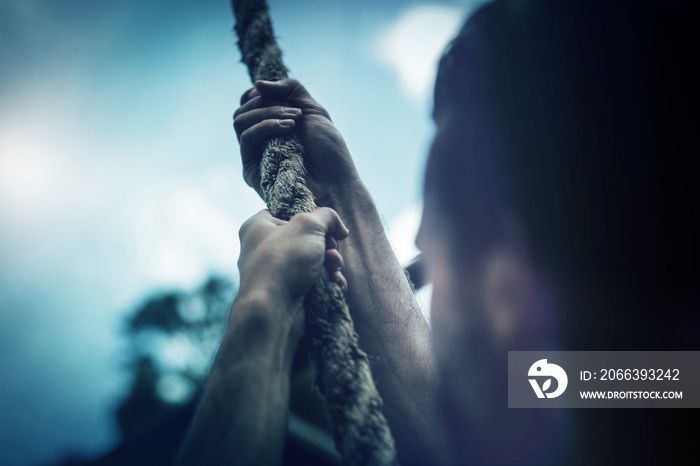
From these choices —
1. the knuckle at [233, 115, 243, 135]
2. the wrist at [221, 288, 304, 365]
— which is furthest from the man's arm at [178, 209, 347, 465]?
the knuckle at [233, 115, 243, 135]

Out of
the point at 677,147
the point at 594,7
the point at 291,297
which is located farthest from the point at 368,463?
the point at 594,7

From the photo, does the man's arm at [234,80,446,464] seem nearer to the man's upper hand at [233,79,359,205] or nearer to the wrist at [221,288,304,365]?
the man's upper hand at [233,79,359,205]

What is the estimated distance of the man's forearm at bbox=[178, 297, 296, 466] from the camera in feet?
2.33

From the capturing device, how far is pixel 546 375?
1.29 m

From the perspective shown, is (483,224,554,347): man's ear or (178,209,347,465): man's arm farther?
(483,224,554,347): man's ear

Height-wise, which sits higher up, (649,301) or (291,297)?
(649,301)

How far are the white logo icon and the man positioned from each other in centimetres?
7

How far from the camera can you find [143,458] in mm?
4133

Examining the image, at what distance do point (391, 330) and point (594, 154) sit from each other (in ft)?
3.36

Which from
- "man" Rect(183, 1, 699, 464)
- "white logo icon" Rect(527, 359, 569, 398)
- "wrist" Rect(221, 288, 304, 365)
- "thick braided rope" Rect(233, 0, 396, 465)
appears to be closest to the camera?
"thick braided rope" Rect(233, 0, 396, 465)

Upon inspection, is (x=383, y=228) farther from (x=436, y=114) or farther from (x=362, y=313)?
(x=436, y=114)

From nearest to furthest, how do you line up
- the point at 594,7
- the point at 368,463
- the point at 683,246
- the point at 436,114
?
1. the point at 368,463
2. the point at 683,246
3. the point at 594,7
4. the point at 436,114

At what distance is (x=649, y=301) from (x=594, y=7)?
1.26 m

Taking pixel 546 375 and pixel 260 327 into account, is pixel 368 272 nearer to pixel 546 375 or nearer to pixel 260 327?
pixel 260 327
